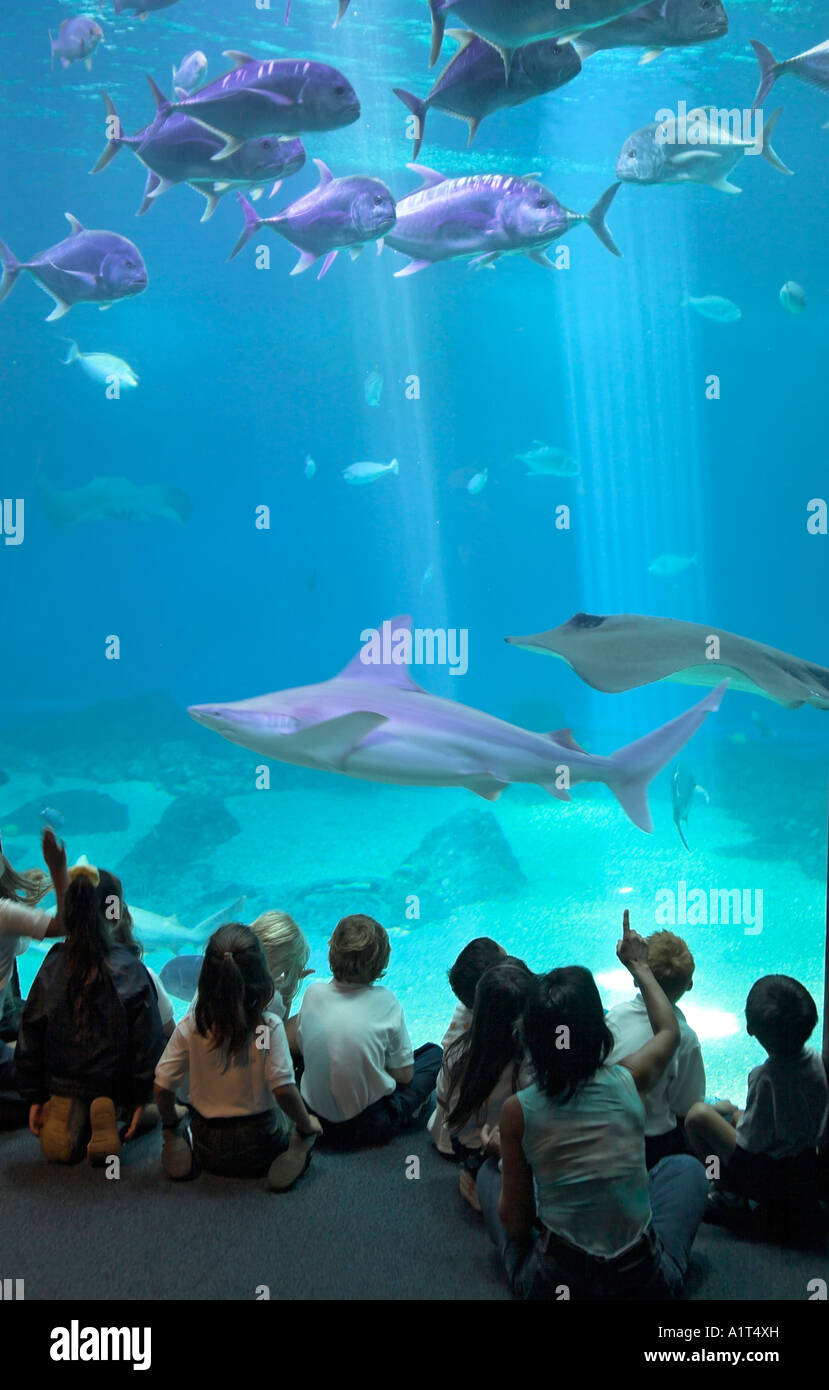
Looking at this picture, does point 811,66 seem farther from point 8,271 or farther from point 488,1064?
point 8,271

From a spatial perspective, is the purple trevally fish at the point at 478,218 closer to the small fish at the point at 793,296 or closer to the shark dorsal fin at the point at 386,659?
the shark dorsal fin at the point at 386,659

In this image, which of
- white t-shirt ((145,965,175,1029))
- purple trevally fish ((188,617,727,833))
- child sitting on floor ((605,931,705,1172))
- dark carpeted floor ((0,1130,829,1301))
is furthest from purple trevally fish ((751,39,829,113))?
dark carpeted floor ((0,1130,829,1301))

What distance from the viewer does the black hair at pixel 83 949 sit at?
310 cm

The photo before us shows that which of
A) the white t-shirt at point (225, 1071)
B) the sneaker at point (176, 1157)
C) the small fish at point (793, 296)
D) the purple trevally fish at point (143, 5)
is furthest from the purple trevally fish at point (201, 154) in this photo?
the small fish at point (793, 296)

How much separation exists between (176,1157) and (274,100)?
15.8ft

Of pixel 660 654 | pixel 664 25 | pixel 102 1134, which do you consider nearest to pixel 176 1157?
pixel 102 1134

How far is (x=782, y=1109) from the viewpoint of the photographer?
274 centimetres

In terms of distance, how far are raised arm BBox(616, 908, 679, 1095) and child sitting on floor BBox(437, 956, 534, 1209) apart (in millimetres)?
338

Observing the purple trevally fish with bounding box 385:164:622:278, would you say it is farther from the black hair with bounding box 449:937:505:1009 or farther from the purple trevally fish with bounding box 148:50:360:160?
the black hair with bounding box 449:937:505:1009

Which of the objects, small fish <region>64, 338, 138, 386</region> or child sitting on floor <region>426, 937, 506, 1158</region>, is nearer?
child sitting on floor <region>426, 937, 506, 1158</region>

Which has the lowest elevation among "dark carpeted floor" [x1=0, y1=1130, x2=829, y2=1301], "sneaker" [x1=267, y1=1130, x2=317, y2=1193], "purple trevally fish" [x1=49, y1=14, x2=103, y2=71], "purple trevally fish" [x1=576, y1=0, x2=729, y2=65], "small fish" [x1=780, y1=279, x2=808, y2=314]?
"dark carpeted floor" [x1=0, y1=1130, x2=829, y2=1301]

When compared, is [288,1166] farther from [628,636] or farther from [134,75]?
[134,75]

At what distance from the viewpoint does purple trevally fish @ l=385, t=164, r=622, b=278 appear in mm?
5199
